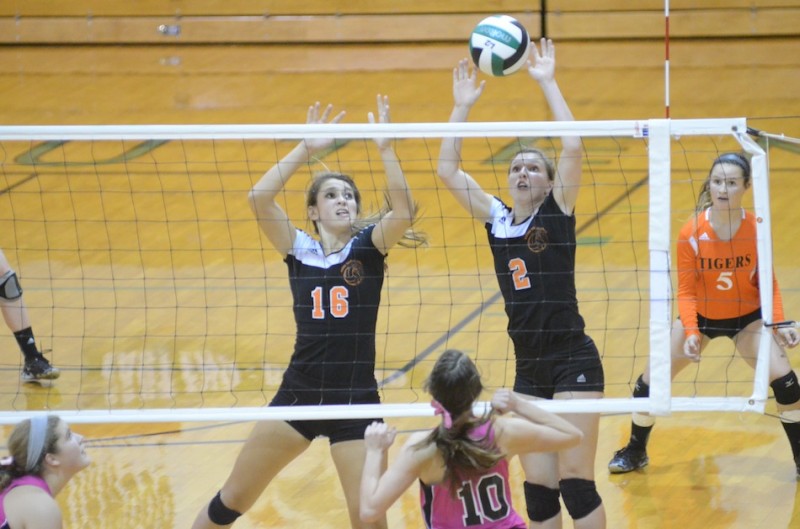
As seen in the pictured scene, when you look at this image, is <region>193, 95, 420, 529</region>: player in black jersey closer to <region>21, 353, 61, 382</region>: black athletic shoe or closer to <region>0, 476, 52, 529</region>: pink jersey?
<region>0, 476, 52, 529</region>: pink jersey

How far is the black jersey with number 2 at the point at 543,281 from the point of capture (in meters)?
5.45

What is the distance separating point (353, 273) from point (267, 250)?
4.49m

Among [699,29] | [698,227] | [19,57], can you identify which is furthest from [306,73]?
[698,227]

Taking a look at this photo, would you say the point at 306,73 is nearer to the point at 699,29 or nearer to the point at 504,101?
the point at 504,101

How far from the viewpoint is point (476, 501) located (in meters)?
4.31

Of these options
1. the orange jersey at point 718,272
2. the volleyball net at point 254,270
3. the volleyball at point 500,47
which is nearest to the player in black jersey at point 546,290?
the volleyball net at point 254,270

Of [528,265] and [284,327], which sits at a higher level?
[528,265]

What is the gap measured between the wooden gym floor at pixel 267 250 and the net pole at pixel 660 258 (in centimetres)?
126

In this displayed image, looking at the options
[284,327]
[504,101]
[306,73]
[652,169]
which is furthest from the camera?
[306,73]

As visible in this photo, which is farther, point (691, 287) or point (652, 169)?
point (691, 287)

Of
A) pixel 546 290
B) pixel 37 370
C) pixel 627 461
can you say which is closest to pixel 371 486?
pixel 546 290

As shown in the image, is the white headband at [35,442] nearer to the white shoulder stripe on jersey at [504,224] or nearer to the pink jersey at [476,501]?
the pink jersey at [476,501]

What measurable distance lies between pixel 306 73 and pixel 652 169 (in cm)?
992

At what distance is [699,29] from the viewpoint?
14.8 meters
